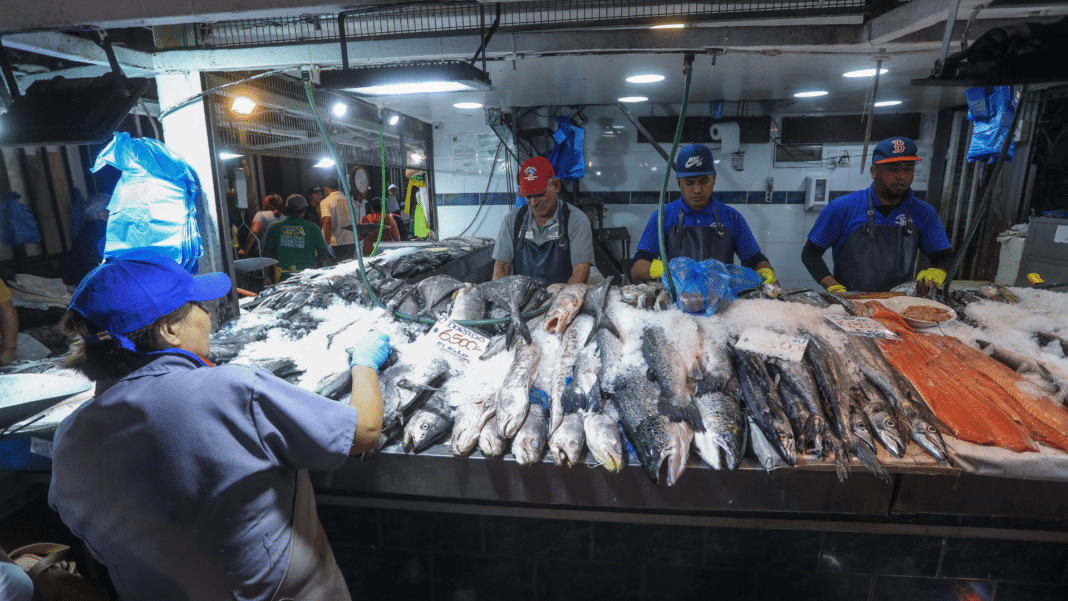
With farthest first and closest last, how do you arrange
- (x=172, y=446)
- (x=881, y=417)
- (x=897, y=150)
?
(x=897, y=150) < (x=881, y=417) < (x=172, y=446)

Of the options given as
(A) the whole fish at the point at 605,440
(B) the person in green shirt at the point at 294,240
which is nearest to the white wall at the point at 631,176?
(B) the person in green shirt at the point at 294,240

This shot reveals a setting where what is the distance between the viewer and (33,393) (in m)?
2.43

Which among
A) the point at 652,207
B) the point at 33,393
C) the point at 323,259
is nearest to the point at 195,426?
the point at 33,393

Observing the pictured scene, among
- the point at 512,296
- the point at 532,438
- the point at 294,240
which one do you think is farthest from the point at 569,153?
the point at 532,438

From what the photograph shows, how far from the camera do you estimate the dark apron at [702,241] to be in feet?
12.8

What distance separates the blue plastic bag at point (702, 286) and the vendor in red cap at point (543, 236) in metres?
1.27

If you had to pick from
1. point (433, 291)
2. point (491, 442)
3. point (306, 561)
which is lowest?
point (306, 561)

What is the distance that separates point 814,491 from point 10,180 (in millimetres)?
8904

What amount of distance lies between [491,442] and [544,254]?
229 cm

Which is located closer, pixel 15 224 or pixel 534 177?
pixel 534 177

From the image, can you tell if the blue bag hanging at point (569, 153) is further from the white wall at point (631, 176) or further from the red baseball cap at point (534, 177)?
the red baseball cap at point (534, 177)

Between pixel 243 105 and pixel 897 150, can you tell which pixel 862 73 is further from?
pixel 243 105

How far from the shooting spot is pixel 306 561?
5.53 ft

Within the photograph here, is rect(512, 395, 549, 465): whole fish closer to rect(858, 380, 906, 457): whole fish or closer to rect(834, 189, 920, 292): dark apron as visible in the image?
rect(858, 380, 906, 457): whole fish
